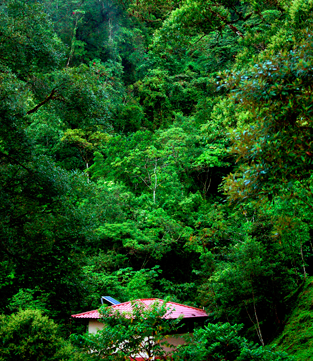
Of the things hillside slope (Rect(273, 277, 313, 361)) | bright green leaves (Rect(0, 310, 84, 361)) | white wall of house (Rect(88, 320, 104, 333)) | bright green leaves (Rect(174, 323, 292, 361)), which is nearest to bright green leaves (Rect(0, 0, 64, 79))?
bright green leaves (Rect(0, 310, 84, 361))

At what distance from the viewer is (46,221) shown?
6.58 meters

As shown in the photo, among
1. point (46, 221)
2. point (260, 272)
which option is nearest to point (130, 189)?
point (260, 272)

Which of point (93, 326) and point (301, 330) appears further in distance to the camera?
point (93, 326)

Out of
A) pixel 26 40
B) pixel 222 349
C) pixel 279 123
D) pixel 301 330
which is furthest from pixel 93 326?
pixel 279 123

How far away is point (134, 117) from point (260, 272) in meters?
14.9

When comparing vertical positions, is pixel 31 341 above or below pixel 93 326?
above

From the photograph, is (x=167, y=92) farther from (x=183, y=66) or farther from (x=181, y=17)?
(x=181, y=17)

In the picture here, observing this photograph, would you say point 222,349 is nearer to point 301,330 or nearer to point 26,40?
point 301,330

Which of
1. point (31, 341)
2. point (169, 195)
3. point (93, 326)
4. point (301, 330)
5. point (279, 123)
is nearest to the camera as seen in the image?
point (279, 123)

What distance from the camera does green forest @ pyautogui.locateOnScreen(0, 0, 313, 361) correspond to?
4578 millimetres

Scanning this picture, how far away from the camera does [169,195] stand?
15.8 meters

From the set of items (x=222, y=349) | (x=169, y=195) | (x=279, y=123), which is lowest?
(x=169, y=195)

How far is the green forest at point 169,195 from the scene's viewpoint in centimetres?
458

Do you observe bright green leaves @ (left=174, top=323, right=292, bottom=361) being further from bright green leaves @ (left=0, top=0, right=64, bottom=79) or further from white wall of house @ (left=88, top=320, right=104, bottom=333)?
white wall of house @ (left=88, top=320, right=104, bottom=333)
